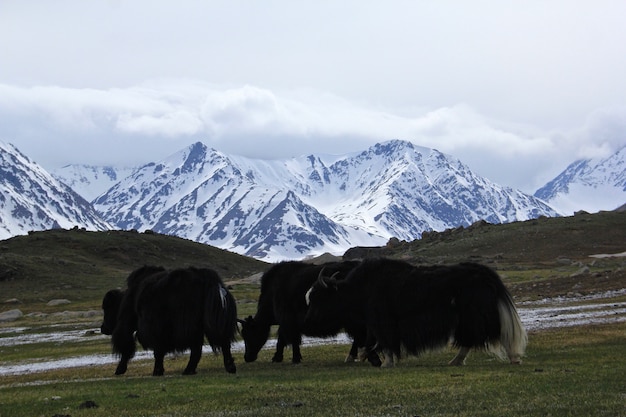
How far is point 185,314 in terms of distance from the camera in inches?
853

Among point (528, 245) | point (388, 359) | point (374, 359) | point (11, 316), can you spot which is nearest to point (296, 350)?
point (374, 359)

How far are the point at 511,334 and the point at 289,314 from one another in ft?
22.8

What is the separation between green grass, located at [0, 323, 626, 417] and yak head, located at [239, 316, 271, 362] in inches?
50.9

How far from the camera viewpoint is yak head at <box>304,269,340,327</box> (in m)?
22.7

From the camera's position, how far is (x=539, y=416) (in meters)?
12.4

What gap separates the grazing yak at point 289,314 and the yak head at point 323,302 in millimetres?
100

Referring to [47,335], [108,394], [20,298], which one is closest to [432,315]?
[108,394]

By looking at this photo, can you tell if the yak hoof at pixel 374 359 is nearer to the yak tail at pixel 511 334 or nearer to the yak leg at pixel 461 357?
the yak leg at pixel 461 357

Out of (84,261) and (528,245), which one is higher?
(84,261)

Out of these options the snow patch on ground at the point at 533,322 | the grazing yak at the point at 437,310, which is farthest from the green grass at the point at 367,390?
the snow patch on ground at the point at 533,322

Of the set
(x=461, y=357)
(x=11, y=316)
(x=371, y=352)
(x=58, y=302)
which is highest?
(x=58, y=302)

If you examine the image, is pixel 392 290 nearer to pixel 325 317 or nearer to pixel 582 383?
pixel 325 317

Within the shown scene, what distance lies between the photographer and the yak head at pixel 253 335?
25328 millimetres

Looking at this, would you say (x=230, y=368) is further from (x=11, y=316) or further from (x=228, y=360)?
(x=11, y=316)
